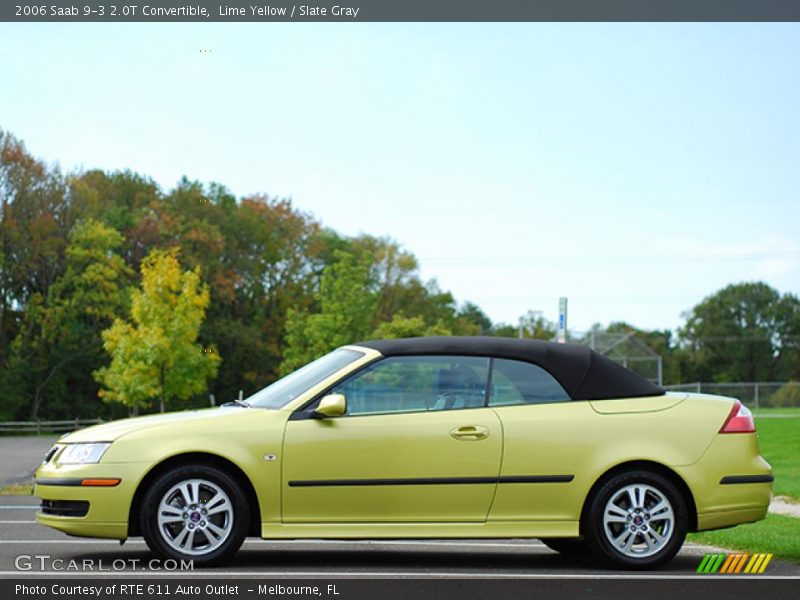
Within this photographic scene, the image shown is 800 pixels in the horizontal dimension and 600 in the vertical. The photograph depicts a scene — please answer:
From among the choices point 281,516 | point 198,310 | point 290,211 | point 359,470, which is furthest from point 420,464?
point 290,211

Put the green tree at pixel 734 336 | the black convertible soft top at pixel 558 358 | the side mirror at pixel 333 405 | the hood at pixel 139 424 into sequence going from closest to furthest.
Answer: the side mirror at pixel 333 405 < the hood at pixel 139 424 < the black convertible soft top at pixel 558 358 < the green tree at pixel 734 336

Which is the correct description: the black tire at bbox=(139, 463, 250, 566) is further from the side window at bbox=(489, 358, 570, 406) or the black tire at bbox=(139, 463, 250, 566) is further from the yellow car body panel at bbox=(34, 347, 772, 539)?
the side window at bbox=(489, 358, 570, 406)

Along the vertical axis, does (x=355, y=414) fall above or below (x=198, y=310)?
below

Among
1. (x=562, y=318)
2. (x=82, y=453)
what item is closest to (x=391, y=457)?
(x=82, y=453)

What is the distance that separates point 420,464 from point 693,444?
198 centimetres

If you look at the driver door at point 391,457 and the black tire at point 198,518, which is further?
the driver door at point 391,457

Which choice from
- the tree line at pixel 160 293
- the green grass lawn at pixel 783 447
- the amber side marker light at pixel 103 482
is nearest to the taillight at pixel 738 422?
the amber side marker light at pixel 103 482

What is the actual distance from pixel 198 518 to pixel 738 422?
3938 mm

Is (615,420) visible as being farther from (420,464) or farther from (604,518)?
(420,464)

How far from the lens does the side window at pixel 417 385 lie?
32.0 ft

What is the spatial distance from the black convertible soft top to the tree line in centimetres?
4612

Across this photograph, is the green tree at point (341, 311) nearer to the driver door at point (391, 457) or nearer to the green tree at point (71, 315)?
the green tree at point (71, 315)
